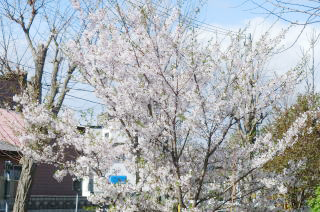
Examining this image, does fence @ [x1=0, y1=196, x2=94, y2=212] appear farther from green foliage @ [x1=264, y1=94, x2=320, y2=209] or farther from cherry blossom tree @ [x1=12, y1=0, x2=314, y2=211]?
cherry blossom tree @ [x1=12, y1=0, x2=314, y2=211]

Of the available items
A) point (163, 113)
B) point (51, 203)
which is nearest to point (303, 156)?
point (163, 113)

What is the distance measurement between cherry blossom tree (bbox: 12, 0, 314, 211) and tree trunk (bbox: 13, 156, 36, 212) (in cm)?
247

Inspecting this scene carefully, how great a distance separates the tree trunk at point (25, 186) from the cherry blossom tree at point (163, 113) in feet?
8.10

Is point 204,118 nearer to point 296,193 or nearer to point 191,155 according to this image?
point 191,155

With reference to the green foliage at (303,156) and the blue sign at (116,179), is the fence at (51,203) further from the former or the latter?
the blue sign at (116,179)

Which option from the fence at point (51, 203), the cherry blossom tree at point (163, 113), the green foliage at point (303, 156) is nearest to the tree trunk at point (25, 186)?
the cherry blossom tree at point (163, 113)

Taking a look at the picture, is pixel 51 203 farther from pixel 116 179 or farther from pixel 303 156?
pixel 116 179

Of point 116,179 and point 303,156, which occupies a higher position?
point 303,156

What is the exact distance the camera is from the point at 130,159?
9109 millimetres

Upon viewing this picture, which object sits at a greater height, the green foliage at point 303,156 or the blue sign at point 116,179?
the green foliage at point 303,156

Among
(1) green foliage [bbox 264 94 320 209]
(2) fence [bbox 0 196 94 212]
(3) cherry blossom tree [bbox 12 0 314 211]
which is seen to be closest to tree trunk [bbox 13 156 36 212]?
(3) cherry blossom tree [bbox 12 0 314 211]

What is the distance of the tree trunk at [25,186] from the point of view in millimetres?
11836

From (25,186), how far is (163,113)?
17.3 ft

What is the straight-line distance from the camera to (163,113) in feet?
27.7
